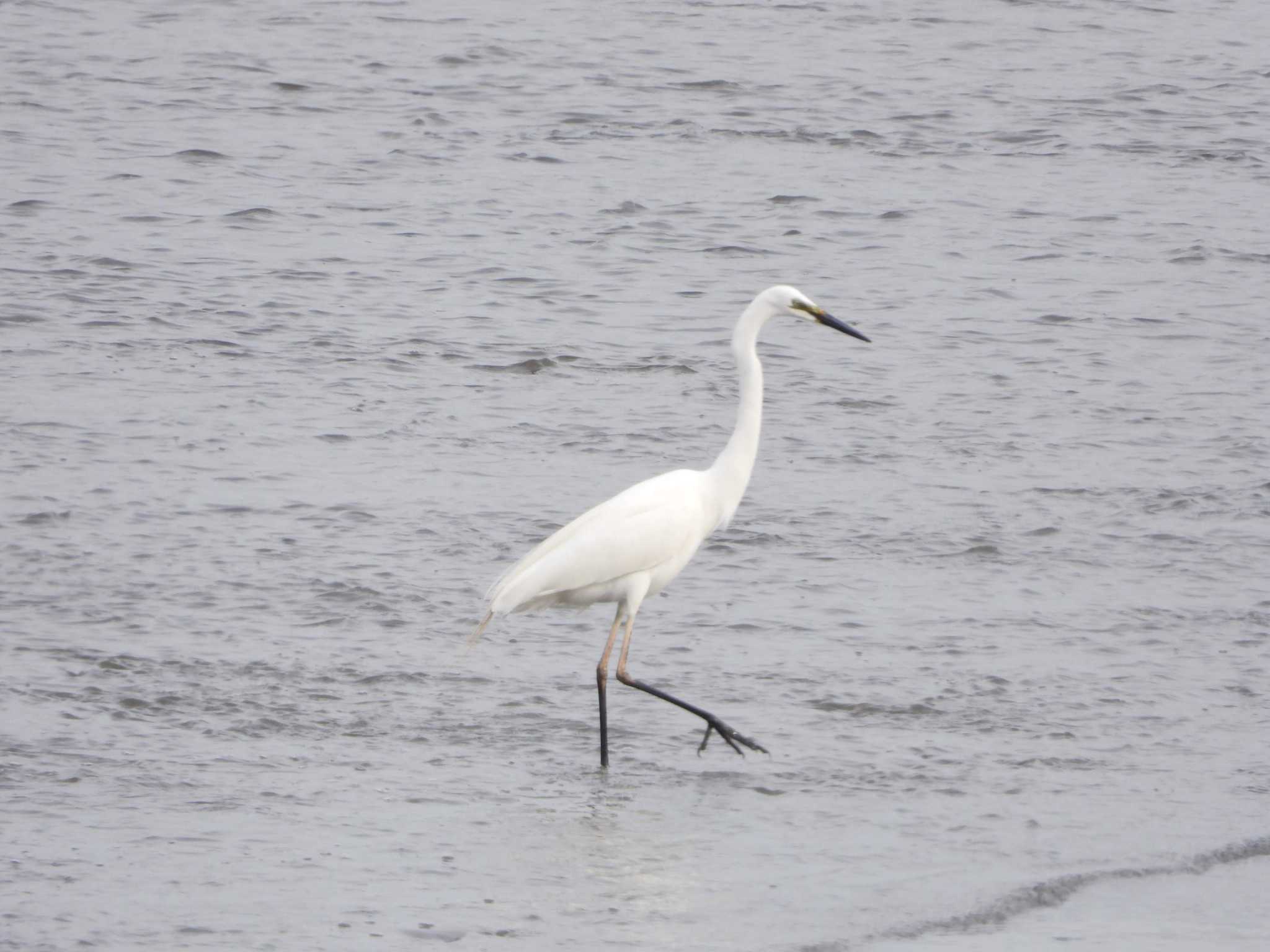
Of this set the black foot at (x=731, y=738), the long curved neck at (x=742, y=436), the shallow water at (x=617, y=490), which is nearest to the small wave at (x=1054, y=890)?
the shallow water at (x=617, y=490)

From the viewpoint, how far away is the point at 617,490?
9242mm

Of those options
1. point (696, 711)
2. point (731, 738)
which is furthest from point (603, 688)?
point (731, 738)

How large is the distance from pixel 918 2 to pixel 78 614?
17.6 metres

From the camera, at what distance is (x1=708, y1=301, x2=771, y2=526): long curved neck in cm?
697

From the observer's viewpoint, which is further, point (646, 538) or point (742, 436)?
point (742, 436)

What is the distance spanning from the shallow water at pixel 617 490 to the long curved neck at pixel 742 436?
0.67 m

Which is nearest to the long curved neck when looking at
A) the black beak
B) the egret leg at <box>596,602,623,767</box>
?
the black beak

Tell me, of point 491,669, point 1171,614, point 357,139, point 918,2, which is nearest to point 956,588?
point 1171,614

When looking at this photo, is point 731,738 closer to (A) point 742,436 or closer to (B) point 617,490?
(A) point 742,436

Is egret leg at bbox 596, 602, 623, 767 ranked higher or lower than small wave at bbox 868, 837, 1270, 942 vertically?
lower

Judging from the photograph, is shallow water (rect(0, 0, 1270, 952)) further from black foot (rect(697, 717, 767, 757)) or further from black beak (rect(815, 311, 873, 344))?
black beak (rect(815, 311, 873, 344))

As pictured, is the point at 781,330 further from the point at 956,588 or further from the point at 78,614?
the point at 78,614

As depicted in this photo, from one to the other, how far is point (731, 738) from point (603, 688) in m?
0.47

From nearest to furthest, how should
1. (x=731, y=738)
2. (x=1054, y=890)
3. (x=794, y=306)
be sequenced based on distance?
1. (x=1054, y=890)
2. (x=731, y=738)
3. (x=794, y=306)
